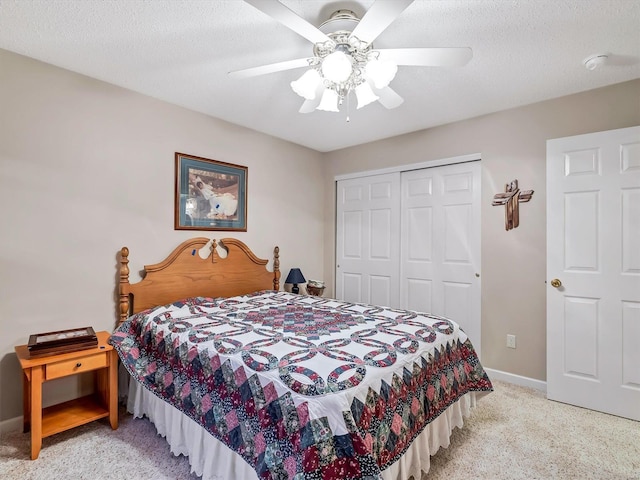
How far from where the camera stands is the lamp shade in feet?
12.6

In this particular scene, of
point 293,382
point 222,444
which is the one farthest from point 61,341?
point 293,382

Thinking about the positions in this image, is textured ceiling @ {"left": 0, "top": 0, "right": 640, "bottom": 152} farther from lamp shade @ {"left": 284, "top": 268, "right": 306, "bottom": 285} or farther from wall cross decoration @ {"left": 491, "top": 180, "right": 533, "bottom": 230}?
lamp shade @ {"left": 284, "top": 268, "right": 306, "bottom": 285}

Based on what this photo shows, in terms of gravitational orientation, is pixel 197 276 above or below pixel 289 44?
below

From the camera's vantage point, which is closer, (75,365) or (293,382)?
(293,382)

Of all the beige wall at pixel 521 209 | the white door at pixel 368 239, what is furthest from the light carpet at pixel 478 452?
the white door at pixel 368 239

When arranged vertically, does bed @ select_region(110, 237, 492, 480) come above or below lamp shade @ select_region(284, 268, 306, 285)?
below

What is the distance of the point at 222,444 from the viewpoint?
1.60 m

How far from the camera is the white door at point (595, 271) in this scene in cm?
243

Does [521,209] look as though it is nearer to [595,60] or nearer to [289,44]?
[595,60]

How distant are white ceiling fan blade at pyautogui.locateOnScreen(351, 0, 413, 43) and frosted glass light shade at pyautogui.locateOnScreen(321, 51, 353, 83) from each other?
0.37ft

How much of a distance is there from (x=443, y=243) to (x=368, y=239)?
93cm

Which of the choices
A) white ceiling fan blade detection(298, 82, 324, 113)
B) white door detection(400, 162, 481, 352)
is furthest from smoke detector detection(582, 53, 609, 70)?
white ceiling fan blade detection(298, 82, 324, 113)

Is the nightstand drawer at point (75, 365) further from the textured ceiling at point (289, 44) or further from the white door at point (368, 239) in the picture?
the white door at point (368, 239)

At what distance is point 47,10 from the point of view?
1769 millimetres
